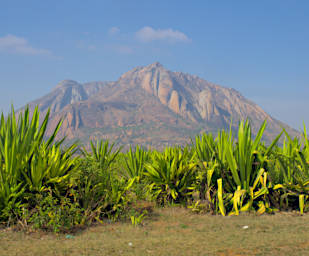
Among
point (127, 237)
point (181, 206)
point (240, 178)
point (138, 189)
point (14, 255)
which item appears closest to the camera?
point (14, 255)

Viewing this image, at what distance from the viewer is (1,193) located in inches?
201

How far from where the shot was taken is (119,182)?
6371mm

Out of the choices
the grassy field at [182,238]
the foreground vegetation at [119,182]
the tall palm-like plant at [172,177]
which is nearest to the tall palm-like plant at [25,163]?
the foreground vegetation at [119,182]

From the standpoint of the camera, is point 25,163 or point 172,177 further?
point 172,177

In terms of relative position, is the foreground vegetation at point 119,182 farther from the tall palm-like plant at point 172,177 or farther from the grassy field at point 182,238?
the grassy field at point 182,238

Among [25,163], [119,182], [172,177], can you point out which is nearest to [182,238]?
[119,182]

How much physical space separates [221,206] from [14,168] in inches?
146

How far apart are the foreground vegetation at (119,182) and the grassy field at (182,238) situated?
269mm

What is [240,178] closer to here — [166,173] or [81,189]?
[166,173]

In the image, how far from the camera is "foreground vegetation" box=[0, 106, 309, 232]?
17.2ft

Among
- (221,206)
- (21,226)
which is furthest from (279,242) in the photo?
(21,226)

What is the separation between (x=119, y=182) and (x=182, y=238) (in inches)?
82.2

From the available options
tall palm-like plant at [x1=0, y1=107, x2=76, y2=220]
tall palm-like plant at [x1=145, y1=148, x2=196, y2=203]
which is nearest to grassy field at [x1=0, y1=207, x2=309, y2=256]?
tall palm-like plant at [x1=0, y1=107, x2=76, y2=220]

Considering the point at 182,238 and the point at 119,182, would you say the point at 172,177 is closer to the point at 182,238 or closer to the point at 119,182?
the point at 119,182
